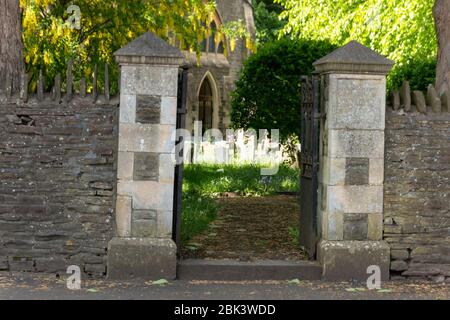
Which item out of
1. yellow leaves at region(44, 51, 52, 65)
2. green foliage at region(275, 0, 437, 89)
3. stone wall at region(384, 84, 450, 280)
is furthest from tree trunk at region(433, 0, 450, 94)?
green foliage at region(275, 0, 437, 89)

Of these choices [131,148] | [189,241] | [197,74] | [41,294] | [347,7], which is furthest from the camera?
[197,74]

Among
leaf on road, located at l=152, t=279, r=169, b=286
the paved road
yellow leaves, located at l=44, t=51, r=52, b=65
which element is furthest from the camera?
yellow leaves, located at l=44, t=51, r=52, b=65

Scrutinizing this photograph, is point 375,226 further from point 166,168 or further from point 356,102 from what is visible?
point 166,168

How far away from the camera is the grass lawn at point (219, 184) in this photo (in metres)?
12.6

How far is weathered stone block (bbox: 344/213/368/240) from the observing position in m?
8.32

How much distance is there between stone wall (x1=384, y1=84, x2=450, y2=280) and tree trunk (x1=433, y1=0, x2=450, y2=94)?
52.8 inches

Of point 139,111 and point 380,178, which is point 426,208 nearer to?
point 380,178

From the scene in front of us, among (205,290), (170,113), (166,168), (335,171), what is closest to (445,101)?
(335,171)

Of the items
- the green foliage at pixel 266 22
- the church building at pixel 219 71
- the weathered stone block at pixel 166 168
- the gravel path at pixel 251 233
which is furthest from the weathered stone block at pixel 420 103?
the green foliage at pixel 266 22

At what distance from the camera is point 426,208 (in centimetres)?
845

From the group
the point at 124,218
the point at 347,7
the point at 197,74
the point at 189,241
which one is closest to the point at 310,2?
the point at 347,7

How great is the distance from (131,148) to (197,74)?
22.0 m

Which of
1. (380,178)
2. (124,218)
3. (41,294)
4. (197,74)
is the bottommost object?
(41,294)

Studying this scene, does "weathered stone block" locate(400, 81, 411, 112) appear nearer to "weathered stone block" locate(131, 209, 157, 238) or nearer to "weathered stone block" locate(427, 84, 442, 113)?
"weathered stone block" locate(427, 84, 442, 113)
